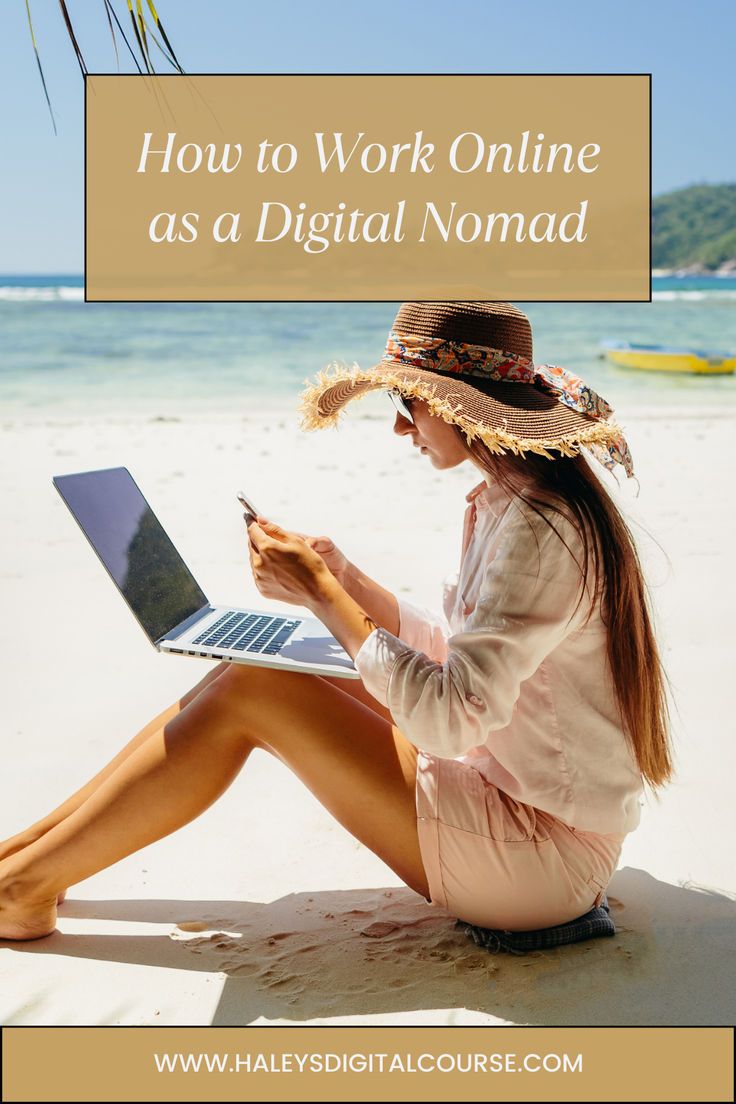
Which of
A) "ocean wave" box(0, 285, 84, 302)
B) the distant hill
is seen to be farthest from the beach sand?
the distant hill

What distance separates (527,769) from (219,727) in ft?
1.88

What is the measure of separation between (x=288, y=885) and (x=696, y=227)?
6642 cm

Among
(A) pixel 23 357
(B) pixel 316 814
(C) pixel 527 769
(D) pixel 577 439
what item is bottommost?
(B) pixel 316 814

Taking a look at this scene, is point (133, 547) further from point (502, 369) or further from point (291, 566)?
point (502, 369)

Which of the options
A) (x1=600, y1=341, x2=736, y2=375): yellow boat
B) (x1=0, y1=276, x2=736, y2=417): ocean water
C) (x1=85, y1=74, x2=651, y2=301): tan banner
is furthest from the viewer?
(x1=85, y1=74, x2=651, y2=301): tan banner

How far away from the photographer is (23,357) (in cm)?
1783

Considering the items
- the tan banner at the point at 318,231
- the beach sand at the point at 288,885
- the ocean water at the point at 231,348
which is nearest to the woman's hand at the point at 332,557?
the beach sand at the point at 288,885

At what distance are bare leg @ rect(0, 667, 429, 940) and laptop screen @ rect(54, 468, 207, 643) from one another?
0.27 meters

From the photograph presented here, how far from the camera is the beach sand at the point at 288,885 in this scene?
78.1 inches

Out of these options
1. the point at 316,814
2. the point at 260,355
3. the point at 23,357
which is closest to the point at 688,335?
the point at 260,355

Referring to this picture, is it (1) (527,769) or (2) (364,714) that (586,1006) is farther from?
(2) (364,714)

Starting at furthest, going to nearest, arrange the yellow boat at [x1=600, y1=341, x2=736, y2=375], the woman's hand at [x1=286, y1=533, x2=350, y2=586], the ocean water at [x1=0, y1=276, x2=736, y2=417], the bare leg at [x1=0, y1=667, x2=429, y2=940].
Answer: the yellow boat at [x1=600, y1=341, x2=736, y2=375], the ocean water at [x1=0, y1=276, x2=736, y2=417], the woman's hand at [x1=286, y1=533, x2=350, y2=586], the bare leg at [x1=0, y1=667, x2=429, y2=940]

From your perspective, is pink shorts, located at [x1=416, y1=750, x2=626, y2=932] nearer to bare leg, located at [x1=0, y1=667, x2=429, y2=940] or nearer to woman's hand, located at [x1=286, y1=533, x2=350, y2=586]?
bare leg, located at [x1=0, y1=667, x2=429, y2=940]

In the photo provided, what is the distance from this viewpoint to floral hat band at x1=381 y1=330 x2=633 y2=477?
6.48 ft
